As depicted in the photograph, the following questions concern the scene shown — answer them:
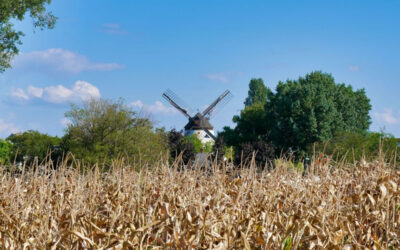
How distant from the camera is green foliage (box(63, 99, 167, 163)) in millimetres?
20516

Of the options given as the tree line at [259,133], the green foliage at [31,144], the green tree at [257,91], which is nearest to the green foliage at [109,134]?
the tree line at [259,133]

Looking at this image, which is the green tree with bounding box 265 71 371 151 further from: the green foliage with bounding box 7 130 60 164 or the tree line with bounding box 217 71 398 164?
the green foliage with bounding box 7 130 60 164

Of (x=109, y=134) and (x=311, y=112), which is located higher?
(x=311, y=112)

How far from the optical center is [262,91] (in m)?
Answer: 75.1

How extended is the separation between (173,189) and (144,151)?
15.0 meters

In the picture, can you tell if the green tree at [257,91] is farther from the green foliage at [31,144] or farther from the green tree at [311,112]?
the green foliage at [31,144]

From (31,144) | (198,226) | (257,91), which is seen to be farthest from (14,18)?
(257,91)

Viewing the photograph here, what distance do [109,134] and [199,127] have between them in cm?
4171

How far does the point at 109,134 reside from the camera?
2114cm

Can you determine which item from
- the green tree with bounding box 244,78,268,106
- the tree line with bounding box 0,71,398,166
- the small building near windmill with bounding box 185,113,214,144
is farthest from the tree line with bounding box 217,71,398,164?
the green tree with bounding box 244,78,268,106

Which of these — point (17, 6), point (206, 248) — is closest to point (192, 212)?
point (206, 248)

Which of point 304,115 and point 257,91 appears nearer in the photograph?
point 304,115

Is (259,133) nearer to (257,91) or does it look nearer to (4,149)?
(257,91)

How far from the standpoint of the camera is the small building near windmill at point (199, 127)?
2462 inches
